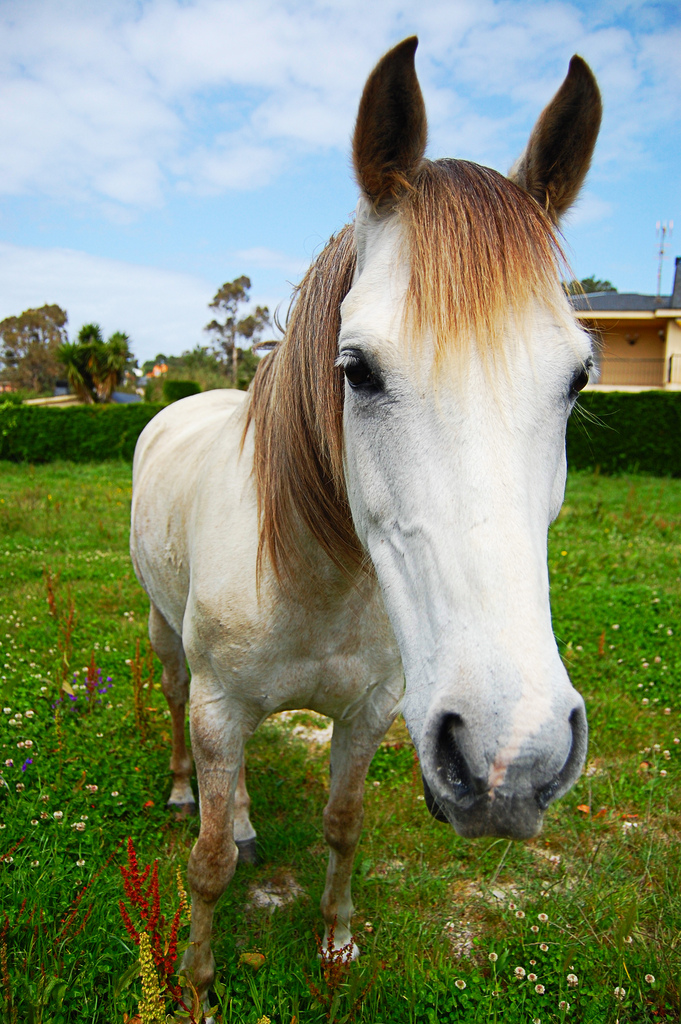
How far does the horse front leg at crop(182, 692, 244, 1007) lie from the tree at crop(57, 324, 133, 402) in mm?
28831

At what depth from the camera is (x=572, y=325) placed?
1332mm

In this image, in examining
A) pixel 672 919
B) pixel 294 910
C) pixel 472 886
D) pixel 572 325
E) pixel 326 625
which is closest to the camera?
pixel 572 325

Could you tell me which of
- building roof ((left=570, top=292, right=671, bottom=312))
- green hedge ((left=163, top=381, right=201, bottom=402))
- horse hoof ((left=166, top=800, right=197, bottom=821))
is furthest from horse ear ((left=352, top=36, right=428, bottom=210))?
building roof ((left=570, top=292, right=671, bottom=312))

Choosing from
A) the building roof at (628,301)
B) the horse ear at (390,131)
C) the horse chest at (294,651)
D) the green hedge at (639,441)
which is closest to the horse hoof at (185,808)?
the horse chest at (294,651)

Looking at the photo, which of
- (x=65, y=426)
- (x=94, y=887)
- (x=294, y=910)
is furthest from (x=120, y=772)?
(x=65, y=426)

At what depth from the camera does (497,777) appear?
982 millimetres

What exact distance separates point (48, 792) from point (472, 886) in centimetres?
187

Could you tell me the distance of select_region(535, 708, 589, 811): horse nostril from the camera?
1.02m

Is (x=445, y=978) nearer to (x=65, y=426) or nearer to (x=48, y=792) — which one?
(x=48, y=792)

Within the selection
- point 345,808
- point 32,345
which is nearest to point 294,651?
point 345,808

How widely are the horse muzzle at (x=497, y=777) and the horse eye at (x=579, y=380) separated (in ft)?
2.27

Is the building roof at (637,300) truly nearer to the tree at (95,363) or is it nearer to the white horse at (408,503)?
the tree at (95,363)

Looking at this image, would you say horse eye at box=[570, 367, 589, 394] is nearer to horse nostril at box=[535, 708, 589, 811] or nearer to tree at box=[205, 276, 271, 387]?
horse nostril at box=[535, 708, 589, 811]

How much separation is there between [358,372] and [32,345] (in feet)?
Answer: 206
